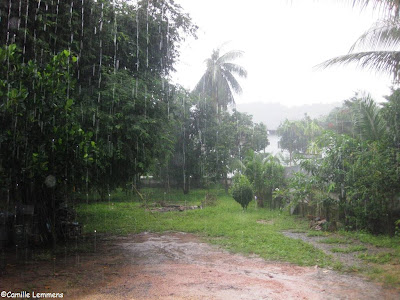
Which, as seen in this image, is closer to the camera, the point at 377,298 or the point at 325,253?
the point at 377,298

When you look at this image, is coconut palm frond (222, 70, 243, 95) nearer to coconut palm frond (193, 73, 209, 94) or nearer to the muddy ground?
coconut palm frond (193, 73, 209, 94)

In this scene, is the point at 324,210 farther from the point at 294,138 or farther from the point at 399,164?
the point at 294,138

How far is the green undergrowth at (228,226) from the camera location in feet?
24.9

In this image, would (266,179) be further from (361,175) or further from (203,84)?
(203,84)

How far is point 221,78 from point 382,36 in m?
18.4

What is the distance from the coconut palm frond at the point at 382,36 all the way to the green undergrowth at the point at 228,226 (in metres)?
4.91

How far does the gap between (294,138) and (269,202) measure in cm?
1908

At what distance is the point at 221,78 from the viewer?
26.0 meters

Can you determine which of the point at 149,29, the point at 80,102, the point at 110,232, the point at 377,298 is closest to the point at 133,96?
the point at 80,102

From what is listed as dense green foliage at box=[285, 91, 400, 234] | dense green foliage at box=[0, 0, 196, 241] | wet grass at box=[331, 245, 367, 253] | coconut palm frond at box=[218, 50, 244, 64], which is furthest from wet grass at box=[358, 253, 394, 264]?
coconut palm frond at box=[218, 50, 244, 64]

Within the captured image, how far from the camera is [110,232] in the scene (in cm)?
1046

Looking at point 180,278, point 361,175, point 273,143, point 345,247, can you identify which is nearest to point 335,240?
point 345,247

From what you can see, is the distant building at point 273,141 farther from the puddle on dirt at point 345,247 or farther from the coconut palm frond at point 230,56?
the puddle on dirt at point 345,247

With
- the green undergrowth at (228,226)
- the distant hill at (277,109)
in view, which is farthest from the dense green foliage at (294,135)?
the green undergrowth at (228,226)
